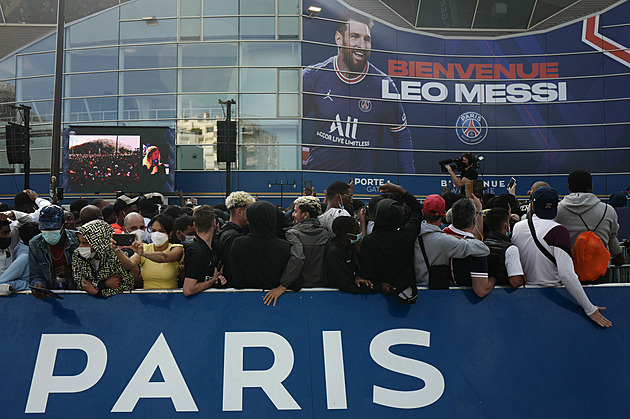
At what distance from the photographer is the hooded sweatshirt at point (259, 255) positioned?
176 inches

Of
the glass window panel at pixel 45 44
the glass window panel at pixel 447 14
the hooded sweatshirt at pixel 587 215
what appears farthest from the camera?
the glass window panel at pixel 45 44

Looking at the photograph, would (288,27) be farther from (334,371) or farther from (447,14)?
(334,371)

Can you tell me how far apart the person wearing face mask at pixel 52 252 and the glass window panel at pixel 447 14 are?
90.1ft

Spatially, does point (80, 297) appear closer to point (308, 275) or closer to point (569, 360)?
point (308, 275)

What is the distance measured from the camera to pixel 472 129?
28.5m

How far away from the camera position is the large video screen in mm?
24562

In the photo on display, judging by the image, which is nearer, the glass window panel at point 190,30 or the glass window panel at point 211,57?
the glass window panel at point 211,57

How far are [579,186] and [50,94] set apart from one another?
1181 inches

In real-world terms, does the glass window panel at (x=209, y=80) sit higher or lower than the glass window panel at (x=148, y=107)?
higher

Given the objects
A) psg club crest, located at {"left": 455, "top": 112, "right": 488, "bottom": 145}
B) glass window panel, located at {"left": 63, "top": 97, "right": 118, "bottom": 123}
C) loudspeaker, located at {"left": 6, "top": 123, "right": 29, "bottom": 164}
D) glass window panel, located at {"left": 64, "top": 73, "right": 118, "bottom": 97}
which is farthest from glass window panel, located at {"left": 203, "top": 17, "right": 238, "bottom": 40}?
psg club crest, located at {"left": 455, "top": 112, "right": 488, "bottom": 145}

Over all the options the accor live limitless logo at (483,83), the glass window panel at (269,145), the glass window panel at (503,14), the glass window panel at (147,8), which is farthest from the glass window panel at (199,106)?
the glass window panel at (503,14)

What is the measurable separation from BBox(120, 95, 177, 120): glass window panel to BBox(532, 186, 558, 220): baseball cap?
991 inches

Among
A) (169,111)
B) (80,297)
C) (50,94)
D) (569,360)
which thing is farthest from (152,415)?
(50,94)

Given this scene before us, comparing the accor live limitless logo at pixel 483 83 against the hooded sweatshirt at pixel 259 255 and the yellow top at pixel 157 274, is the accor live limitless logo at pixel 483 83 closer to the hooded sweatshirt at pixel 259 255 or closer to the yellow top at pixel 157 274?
the hooded sweatshirt at pixel 259 255
